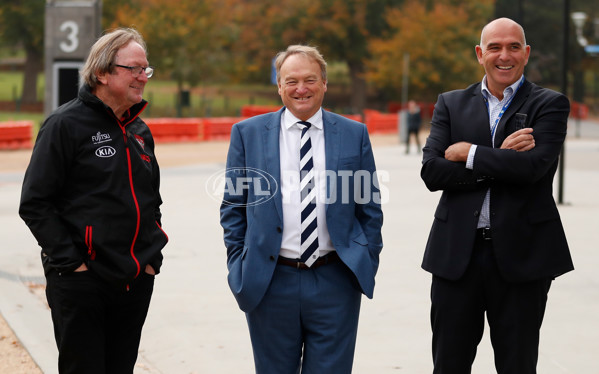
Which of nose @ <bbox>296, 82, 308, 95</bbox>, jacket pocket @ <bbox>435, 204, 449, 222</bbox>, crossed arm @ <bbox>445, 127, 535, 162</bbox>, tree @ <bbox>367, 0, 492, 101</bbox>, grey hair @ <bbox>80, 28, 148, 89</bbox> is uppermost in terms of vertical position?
tree @ <bbox>367, 0, 492, 101</bbox>

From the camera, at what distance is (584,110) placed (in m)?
60.9

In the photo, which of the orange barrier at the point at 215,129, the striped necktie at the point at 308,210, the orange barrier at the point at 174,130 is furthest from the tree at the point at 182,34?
the striped necktie at the point at 308,210

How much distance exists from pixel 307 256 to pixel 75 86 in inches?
248

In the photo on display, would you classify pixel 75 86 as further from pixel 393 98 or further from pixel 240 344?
pixel 393 98

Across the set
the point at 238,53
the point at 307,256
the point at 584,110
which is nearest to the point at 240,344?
the point at 307,256

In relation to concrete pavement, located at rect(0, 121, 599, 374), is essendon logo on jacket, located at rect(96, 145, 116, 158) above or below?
above

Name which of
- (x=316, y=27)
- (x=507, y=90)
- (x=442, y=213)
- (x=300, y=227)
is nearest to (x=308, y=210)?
(x=300, y=227)

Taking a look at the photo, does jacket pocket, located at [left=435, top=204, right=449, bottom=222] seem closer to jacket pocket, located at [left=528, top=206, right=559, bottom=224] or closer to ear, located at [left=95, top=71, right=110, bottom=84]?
jacket pocket, located at [left=528, top=206, right=559, bottom=224]

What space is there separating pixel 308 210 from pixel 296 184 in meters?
0.13

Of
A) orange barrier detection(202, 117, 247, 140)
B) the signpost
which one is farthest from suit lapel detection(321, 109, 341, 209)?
orange barrier detection(202, 117, 247, 140)

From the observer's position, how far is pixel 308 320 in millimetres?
3904

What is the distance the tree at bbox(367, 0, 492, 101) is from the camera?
173 feet

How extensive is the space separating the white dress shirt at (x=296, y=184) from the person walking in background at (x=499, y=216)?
0.60 m

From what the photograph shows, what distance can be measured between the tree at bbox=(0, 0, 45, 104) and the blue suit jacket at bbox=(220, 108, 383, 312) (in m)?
49.5
